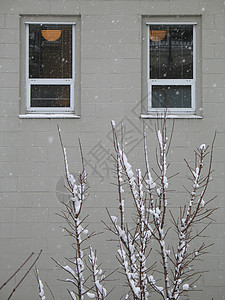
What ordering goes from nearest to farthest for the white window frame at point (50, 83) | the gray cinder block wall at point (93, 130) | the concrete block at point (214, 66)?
the gray cinder block wall at point (93, 130) → the concrete block at point (214, 66) → the white window frame at point (50, 83)

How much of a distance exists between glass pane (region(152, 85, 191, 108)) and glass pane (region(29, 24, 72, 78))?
1379 millimetres

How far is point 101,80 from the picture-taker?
19.1 ft

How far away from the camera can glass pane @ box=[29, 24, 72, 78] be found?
6016 mm

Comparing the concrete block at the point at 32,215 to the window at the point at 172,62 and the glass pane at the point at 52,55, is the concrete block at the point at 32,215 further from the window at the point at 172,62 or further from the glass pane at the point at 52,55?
the window at the point at 172,62

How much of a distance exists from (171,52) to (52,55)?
1.86 meters

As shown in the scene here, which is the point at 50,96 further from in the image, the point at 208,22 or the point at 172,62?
the point at 208,22

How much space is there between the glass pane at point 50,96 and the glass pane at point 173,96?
1.37 meters

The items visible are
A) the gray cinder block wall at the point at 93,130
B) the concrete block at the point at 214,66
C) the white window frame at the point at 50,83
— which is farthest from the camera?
the white window frame at the point at 50,83

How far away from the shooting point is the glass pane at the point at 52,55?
602 centimetres

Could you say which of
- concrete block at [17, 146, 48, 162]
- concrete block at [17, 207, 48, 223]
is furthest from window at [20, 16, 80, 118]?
concrete block at [17, 207, 48, 223]

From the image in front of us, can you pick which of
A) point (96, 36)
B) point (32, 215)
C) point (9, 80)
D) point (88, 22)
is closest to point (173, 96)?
point (96, 36)

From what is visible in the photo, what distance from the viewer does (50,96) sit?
6.02 metres

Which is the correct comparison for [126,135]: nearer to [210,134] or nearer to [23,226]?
[210,134]

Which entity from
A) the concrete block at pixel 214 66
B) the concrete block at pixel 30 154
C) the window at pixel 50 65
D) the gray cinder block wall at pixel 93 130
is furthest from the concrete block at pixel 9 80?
the concrete block at pixel 214 66
